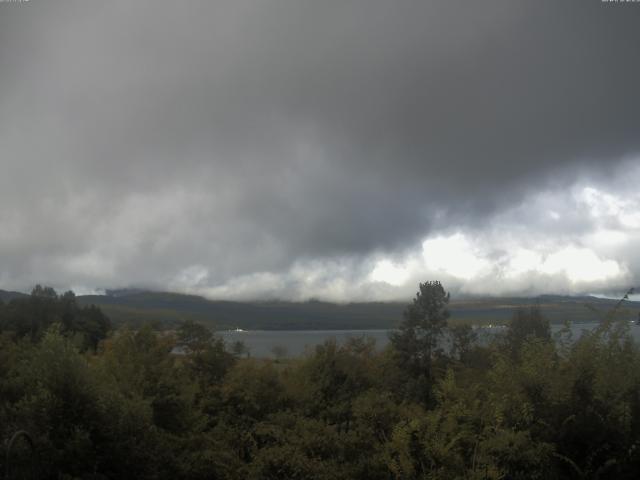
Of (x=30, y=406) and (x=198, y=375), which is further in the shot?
(x=198, y=375)

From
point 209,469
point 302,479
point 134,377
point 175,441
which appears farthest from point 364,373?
point 302,479

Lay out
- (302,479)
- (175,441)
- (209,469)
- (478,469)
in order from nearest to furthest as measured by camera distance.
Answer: (478,469) → (302,479) → (209,469) → (175,441)

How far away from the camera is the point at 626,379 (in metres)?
13.4

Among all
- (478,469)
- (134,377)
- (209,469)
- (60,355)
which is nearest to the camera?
(478,469)

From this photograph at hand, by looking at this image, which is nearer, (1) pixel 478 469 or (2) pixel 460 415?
(1) pixel 478 469

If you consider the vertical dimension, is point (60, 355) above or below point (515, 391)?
above

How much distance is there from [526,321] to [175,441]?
42.1 m

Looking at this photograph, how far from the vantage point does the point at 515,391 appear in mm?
13930

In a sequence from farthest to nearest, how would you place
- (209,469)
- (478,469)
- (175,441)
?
(175,441) < (209,469) < (478,469)

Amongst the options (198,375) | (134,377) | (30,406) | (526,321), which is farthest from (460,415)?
(526,321)

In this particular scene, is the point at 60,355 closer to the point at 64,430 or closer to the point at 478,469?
the point at 64,430

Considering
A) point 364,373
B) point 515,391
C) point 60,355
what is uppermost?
point 60,355

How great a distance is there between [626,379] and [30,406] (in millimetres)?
14092

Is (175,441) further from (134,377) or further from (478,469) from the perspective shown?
(478,469)
